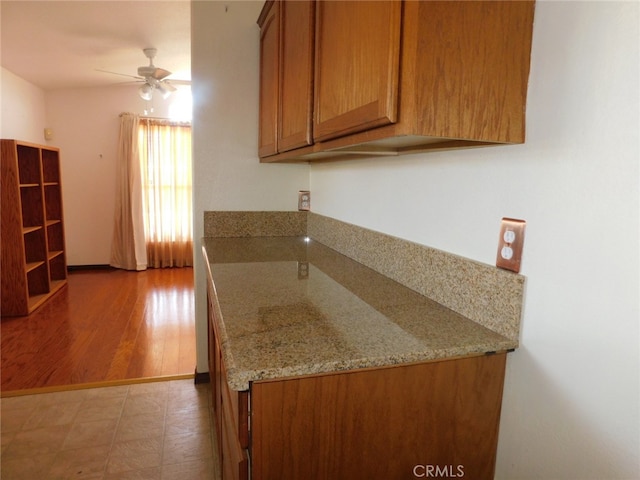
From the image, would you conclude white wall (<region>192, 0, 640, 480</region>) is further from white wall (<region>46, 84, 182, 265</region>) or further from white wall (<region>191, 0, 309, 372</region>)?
white wall (<region>46, 84, 182, 265</region>)

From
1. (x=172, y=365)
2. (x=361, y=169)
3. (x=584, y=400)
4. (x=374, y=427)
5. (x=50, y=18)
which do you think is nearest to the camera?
(x=584, y=400)

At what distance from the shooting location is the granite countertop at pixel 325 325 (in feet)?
2.66

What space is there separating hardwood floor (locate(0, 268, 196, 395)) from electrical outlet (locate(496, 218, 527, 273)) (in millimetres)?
2244

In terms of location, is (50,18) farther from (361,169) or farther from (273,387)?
(273,387)

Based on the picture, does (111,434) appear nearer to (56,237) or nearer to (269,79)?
(269,79)

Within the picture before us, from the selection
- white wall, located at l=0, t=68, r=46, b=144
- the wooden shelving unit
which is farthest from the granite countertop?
white wall, located at l=0, t=68, r=46, b=144

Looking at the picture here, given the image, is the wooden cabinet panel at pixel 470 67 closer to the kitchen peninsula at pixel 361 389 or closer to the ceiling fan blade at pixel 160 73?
the kitchen peninsula at pixel 361 389

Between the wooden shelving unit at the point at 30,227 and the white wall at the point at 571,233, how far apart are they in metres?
3.98

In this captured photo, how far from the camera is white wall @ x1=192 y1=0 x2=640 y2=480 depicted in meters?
0.69

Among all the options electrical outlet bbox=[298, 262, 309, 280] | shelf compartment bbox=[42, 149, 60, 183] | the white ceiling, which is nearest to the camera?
electrical outlet bbox=[298, 262, 309, 280]

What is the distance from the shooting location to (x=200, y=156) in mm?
2299

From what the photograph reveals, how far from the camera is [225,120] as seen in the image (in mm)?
2312

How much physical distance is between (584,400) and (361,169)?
3.98 ft

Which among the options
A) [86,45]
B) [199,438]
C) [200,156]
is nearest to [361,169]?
[200,156]
